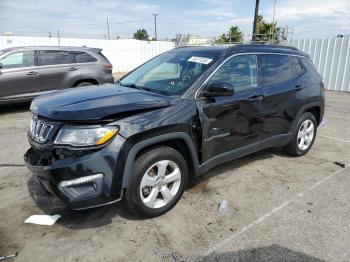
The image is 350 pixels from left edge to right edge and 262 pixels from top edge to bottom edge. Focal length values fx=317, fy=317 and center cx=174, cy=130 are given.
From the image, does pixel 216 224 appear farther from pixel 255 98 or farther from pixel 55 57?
pixel 55 57

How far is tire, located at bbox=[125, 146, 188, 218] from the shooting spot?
3.06m

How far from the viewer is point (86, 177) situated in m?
2.79

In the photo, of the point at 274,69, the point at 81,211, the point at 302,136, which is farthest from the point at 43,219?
the point at 302,136

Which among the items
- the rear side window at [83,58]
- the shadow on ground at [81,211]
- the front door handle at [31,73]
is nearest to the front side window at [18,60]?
the front door handle at [31,73]

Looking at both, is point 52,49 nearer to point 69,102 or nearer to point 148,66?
point 148,66

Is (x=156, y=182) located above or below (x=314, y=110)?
below

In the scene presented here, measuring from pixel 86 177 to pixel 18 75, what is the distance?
6465mm

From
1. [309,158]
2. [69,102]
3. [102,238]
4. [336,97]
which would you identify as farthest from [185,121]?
[336,97]

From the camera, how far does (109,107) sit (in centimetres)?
291

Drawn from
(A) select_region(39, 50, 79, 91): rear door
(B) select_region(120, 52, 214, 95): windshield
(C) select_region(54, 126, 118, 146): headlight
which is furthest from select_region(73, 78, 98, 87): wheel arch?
(C) select_region(54, 126, 118, 146): headlight

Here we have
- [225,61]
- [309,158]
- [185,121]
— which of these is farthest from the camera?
[309,158]

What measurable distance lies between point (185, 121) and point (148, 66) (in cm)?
151

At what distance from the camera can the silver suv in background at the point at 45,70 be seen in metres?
8.05

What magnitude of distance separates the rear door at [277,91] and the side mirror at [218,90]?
3.12ft
